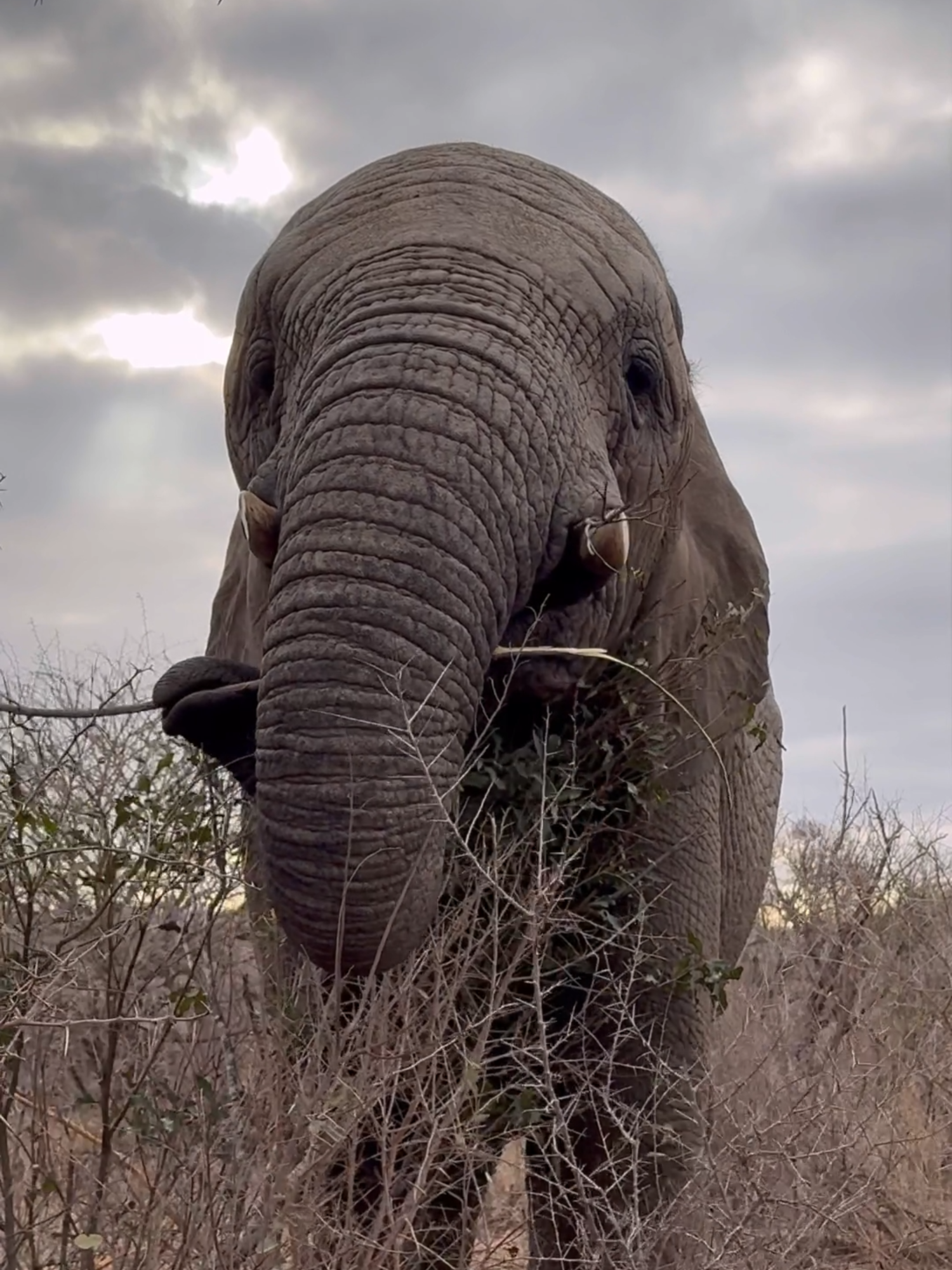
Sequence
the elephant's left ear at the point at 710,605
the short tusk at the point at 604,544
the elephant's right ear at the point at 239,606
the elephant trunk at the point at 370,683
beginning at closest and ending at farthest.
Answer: the elephant trunk at the point at 370,683 < the short tusk at the point at 604,544 < the elephant's right ear at the point at 239,606 < the elephant's left ear at the point at 710,605

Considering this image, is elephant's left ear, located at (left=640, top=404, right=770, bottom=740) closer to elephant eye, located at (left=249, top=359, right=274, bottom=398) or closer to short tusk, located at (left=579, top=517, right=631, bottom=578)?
short tusk, located at (left=579, top=517, right=631, bottom=578)

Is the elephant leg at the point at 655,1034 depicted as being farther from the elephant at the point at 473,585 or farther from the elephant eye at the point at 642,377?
the elephant eye at the point at 642,377

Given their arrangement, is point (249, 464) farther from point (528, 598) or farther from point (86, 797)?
point (86, 797)

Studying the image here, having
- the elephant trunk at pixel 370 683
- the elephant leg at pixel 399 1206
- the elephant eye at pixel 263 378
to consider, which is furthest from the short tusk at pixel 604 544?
the elephant leg at pixel 399 1206

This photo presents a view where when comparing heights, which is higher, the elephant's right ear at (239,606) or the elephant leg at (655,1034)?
the elephant's right ear at (239,606)

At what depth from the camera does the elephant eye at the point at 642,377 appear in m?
4.14

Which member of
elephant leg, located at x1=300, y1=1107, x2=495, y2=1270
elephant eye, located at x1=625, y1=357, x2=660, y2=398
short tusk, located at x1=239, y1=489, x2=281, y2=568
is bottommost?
elephant leg, located at x1=300, y1=1107, x2=495, y2=1270

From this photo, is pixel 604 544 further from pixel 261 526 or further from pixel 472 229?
pixel 472 229

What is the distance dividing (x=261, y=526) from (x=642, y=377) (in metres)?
1.12

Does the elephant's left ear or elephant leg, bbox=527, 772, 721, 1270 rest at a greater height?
the elephant's left ear

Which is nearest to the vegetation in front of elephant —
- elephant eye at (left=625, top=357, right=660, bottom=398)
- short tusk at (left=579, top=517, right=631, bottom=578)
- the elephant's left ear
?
the elephant's left ear

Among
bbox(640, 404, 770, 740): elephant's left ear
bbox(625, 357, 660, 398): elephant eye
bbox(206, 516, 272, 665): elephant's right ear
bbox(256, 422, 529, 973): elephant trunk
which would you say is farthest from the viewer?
bbox(640, 404, 770, 740): elephant's left ear

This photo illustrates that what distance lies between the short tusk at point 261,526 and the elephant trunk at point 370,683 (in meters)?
0.23

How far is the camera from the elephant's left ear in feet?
14.7
